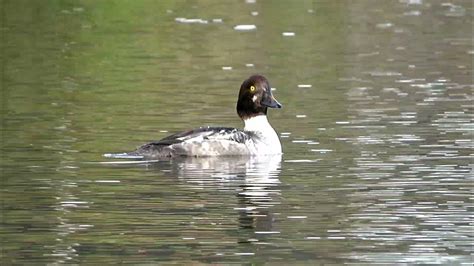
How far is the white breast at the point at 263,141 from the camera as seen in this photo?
62.3ft

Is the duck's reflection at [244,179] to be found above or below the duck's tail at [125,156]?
A: below

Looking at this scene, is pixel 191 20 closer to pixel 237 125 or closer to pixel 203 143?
pixel 237 125

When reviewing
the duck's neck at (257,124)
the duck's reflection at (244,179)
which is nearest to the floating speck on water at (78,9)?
the duck's neck at (257,124)

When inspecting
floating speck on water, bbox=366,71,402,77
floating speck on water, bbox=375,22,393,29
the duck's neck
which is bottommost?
the duck's neck

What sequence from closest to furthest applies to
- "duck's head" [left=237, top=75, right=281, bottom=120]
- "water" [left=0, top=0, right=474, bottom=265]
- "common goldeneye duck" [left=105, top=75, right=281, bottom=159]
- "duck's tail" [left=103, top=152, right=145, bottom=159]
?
1. "water" [left=0, top=0, right=474, bottom=265]
2. "duck's tail" [left=103, top=152, right=145, bottom=159]
3. "common goldeneye duck" [left=105, top=75, right=281, bottom=159]
4. "duck's head" [left=237, top=75, right=281, bottom=120]

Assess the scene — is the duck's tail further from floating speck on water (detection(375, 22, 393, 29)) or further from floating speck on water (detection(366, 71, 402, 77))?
floating speck on water (detection(375, 22, 393, 29))

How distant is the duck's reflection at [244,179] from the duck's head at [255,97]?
3.21 feet

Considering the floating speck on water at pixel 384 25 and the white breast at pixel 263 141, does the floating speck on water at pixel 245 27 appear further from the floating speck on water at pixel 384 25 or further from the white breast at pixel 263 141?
the white breast at pixel 263 141

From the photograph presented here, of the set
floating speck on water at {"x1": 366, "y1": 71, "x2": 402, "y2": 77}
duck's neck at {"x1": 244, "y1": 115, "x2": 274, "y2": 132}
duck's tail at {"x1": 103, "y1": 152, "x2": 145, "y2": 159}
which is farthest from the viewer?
floating speck on water at {"x1": 366, "y1": 71, "x2": 402, "y2": 77}

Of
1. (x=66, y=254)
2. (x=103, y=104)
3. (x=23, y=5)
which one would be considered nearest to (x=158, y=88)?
(x=103, y=104)

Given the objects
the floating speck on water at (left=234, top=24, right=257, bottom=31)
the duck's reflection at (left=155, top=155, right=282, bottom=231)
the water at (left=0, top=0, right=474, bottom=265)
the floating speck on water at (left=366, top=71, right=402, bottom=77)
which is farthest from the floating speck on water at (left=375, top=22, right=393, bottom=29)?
the duck's reflection at (left=155, top=155, right=282, bottom=231)

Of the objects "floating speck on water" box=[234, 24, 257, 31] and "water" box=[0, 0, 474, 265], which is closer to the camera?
"water" box=[0, 0, 474, 265]

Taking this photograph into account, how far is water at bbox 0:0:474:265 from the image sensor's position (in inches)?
527

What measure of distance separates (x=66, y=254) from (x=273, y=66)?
16943mm
